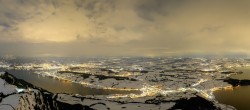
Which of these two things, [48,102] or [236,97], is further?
[236,97]

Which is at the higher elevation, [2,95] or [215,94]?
[2,95]

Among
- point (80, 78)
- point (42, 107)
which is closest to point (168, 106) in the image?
point (42, 107)

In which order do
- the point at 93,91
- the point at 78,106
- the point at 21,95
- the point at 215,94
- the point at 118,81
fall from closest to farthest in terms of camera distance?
the point at 21,95
the point at 78,106
the point at 215,94
the point at 93,91
the point at 118,81

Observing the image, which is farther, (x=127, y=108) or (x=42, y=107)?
(x=127, y=108)

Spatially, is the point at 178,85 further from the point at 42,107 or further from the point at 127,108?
the point at 42,107

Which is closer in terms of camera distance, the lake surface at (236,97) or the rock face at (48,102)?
the rock face at (48,102)

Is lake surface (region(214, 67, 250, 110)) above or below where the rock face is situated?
below

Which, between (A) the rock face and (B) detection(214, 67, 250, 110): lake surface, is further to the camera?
(B) detection(214, 67, 250, 110): lake surface

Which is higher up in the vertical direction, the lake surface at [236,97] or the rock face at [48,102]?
the rock face at [48,102]

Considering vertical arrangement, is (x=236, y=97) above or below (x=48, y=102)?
below

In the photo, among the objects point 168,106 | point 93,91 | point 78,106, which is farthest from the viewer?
point 93,91
